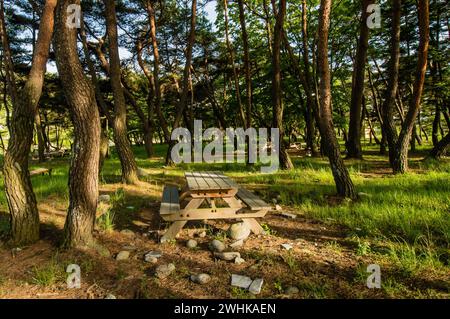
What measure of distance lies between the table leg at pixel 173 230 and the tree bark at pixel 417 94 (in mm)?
6740

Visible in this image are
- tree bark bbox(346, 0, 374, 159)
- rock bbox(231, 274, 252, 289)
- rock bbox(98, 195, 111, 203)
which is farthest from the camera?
tree bark bbox(346, 0, 374, 159)

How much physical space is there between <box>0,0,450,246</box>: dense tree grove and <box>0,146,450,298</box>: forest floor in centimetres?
50

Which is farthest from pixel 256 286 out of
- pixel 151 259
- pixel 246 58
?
pixel 246 58

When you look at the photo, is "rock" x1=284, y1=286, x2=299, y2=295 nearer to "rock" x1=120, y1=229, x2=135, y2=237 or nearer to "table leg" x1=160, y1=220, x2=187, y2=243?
"table leg" x1=160, y1=220, x2=187, y2=243

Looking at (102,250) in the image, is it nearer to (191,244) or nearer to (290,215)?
(191,244)

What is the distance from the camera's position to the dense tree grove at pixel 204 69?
3.72 m

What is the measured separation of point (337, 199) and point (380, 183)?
172 cm

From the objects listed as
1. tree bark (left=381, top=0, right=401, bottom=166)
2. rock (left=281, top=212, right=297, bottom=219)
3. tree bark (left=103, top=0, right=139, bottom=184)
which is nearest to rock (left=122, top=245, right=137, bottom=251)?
rock (left=281, top=212, right=297, bottom=219)

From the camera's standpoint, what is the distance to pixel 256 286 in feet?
9.21

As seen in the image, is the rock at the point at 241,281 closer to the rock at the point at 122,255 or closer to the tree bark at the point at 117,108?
the rock at the point at 122,255

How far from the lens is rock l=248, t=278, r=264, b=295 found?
2.76 meters

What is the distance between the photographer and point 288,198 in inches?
239

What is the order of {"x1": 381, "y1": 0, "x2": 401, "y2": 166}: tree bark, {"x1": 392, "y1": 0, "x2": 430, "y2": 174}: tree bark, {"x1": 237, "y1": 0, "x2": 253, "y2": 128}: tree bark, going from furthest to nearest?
{"x1": 237, "y1": 0, "x2": 253, "y2": 128}: tree bark < {"x1": 381, "y1": 0, "x2": 401, "y2": 166}: tree bark < {"x1": 392, "y1": 0, "x2": 430, "y2": 174}: tree bark

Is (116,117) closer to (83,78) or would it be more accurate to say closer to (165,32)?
(83,78)
